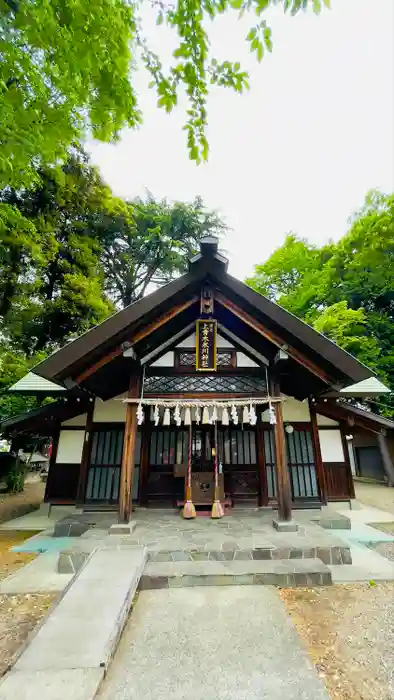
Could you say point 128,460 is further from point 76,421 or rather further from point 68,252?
point 68,252

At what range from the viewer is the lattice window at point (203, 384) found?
22.1 feet

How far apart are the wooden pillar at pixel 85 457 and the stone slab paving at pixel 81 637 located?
395 cm

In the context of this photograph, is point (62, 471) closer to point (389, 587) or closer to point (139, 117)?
point (389, 587)

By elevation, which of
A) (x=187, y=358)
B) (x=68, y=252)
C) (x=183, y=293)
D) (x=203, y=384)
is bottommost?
(x=203, y=384)

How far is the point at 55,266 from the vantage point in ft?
49.7

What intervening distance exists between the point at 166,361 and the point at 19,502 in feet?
27.9

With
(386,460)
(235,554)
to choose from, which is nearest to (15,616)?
(235,554)

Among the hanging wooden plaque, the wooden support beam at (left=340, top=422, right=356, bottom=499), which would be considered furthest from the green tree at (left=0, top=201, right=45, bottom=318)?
the wooden support beam at (left=340, top=422, right=356, bottom=499)

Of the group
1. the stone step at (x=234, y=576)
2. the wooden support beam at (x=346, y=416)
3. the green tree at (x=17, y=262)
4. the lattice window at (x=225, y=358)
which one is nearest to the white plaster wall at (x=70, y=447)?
the lattice window at (x=225, y=358)

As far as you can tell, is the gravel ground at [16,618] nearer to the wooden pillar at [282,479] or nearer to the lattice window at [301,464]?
the wooden pillar at [282,479]

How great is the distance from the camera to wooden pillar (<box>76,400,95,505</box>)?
26.2 feet

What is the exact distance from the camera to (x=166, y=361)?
291 inches

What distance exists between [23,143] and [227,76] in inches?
82.1

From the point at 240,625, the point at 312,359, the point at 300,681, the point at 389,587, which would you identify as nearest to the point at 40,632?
the point at 240,625
